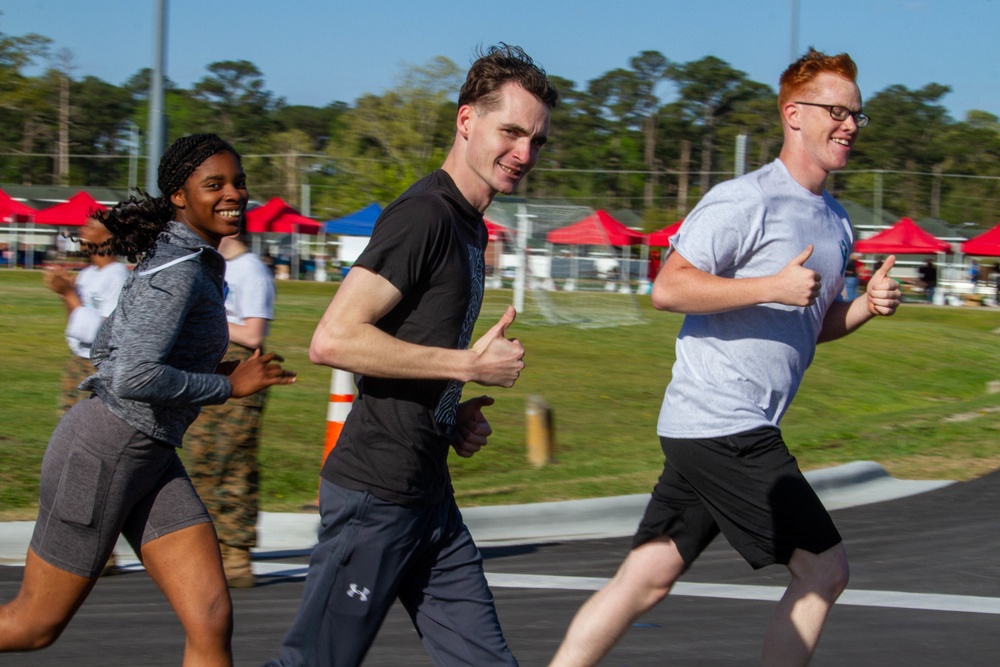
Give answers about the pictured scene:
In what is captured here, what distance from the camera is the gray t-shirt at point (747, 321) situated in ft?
12.8

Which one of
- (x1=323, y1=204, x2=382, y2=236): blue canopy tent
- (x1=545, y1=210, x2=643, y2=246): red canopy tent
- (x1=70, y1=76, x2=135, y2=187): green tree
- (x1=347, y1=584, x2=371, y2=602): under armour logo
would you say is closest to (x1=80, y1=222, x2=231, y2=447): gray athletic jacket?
(x1=347, y1=584, x2=371, y2=602): under armour logo

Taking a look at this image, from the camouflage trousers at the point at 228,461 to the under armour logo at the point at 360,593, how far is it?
3.20 m

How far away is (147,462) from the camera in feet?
11.4

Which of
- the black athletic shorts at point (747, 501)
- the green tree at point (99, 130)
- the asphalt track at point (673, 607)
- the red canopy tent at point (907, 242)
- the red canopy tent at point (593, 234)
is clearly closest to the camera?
the black athletic shorts at point (747, 501)

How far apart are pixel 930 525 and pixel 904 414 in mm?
6024

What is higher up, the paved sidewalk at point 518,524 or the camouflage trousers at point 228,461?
the camouflage trousers at point 228,461

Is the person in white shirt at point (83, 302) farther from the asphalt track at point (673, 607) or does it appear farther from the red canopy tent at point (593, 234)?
the red canopy tent at point (593, 234)

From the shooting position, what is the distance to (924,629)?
18.6ft

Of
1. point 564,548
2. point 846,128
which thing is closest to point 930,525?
point 564,548

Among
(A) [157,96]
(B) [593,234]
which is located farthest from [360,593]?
(B) [593,234]

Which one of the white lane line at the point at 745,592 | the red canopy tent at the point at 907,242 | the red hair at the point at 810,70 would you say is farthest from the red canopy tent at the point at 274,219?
the red hair at the point at 810,70

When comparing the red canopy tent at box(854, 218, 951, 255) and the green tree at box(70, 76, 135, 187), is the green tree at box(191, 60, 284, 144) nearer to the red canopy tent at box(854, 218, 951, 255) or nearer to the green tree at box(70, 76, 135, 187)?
the green tree at box(70, 76, 135, 187)

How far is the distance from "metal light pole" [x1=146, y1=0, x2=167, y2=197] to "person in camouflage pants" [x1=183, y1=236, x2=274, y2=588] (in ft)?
17.2

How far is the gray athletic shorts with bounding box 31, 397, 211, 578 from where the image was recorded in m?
3.42
